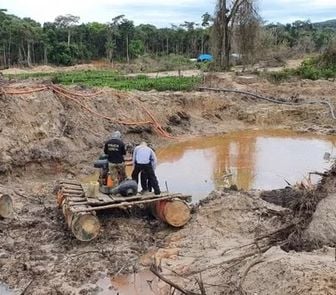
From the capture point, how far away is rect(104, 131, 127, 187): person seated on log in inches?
466

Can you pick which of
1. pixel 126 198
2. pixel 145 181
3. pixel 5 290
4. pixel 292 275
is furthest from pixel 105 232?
pixel 292 275

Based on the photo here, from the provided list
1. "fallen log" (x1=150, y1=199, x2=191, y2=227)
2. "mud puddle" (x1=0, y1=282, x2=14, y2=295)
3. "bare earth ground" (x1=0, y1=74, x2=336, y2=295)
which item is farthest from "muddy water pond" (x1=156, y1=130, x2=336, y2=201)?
"mud puddle" (x1=0, y1=282, x2=14, y2=295)

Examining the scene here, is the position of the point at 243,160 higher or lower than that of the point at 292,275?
lower

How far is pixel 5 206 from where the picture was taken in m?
Result: 12.0

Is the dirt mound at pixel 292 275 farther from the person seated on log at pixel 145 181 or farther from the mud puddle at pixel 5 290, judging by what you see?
the person seated on log at pixel 145 181

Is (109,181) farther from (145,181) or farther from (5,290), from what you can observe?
(5,290)

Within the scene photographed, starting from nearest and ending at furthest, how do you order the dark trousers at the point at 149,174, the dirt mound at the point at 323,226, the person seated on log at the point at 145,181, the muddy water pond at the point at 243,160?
the dirt mound at the point at 323,226
the dark trousers at the point at 149,174
the person seated on log at the point at 145,181
the muddy water pond at the point at 243,160

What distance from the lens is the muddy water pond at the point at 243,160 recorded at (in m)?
16.6

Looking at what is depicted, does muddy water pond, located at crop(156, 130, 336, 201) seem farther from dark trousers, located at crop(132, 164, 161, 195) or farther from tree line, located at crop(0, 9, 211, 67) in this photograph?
tree line, located at crop(0, 9, 211, 67)

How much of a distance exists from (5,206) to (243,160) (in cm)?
1020

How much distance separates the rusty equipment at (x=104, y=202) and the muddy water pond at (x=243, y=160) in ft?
10.8

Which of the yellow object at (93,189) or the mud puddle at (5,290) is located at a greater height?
the yellow object at (93,189)

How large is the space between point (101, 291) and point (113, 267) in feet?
2.49

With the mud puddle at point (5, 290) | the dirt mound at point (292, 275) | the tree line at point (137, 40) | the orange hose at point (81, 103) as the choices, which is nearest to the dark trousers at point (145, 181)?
A: the mud puddle at point (5, 290)
